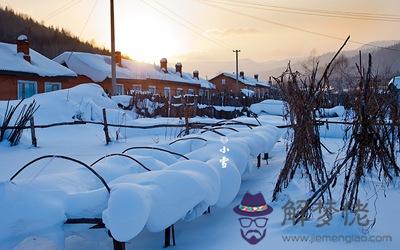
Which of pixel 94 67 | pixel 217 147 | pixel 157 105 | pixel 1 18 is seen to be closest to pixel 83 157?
pixel 217 147

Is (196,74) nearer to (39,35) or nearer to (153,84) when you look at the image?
(153,84)

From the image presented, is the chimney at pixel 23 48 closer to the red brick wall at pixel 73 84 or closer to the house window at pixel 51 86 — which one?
the red brick wall at pixel 73 84

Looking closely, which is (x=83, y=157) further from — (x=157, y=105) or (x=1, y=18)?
(x=1, y=18)

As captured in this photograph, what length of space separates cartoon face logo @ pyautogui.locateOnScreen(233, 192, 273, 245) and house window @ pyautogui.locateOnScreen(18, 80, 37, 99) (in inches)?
687

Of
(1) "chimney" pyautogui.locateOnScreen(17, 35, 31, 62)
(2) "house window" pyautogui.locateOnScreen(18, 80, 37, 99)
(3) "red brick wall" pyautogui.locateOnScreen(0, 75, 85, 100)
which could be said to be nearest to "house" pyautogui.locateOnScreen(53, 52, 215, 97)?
(3) "red brick wall" pyautogui.locateOnScreen(0, 75, 85, 100)

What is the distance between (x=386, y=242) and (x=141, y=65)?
30170 mm

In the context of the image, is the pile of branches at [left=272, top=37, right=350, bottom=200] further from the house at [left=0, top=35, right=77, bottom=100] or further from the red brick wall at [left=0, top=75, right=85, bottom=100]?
the red brick wall at [left=0, top=75, right=85, bottom=100]

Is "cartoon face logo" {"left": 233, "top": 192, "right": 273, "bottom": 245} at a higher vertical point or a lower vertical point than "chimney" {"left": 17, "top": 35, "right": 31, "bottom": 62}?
lower

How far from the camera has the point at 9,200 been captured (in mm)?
2654

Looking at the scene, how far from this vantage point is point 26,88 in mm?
20422

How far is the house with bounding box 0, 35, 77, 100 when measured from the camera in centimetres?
1930

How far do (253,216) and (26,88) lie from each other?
1860 cm

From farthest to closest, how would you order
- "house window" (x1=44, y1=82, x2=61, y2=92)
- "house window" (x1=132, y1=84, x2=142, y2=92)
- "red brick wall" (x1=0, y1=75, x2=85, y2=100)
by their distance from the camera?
"house window" (x1=132, y1=84, x2=142, y2=92) < "house window" (x1=44, y1=82, x2=61, y2=92) < "red brick wall" (x1=0, y1=75, x2=85, y2=100)

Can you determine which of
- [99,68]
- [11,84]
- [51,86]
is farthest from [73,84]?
[11,84]
